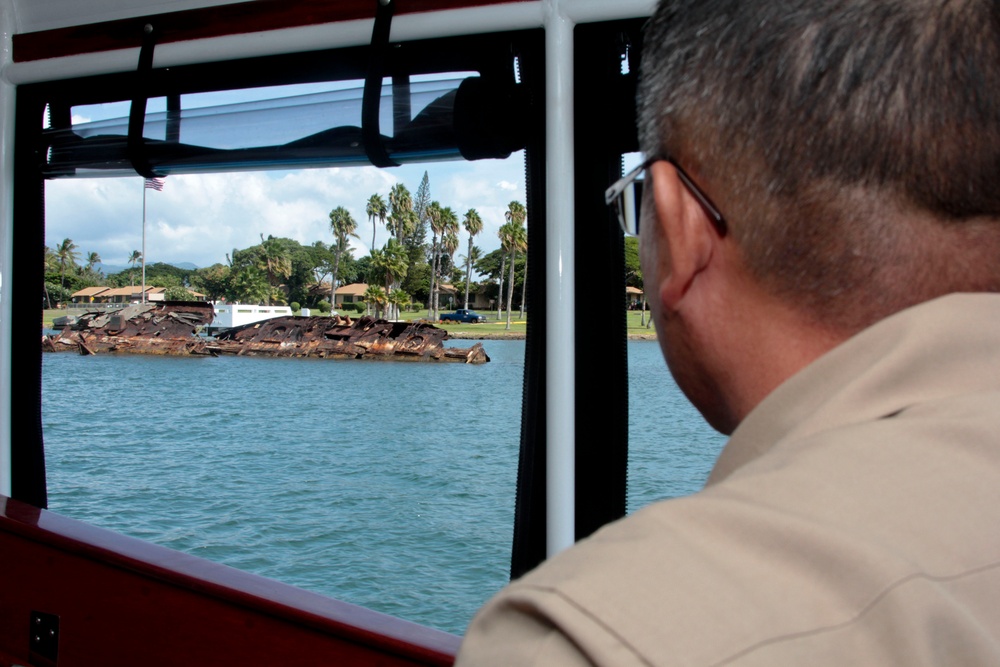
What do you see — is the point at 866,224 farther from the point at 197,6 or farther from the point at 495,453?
the point at 495,453

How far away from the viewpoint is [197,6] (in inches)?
67.7

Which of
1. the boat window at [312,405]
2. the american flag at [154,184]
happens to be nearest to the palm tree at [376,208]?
the boat window at [312,405]

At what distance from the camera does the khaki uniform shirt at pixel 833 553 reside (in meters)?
0.33

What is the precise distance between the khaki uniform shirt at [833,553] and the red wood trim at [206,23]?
1204mm

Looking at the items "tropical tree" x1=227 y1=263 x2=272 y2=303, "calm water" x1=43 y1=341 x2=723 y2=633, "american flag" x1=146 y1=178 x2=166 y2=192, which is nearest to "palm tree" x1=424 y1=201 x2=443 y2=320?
"calm water" x1=43 y1=341 x2=723 y2=633

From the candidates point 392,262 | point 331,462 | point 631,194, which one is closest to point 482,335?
point 392,262

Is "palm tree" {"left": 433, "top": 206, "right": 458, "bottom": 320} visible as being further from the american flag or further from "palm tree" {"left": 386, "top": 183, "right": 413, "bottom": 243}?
the american flag

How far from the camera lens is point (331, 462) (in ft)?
77.3

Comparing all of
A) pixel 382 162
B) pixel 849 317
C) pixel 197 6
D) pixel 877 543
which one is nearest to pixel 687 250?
pixel 849 317

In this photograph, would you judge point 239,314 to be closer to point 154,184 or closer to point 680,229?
point 154,184

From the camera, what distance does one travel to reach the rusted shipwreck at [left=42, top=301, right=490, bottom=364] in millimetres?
34375

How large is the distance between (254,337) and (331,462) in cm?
1531

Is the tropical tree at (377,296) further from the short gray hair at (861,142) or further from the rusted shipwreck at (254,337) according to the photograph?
the short gray hair at (861,142)

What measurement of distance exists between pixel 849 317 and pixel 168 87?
5.51 ft
